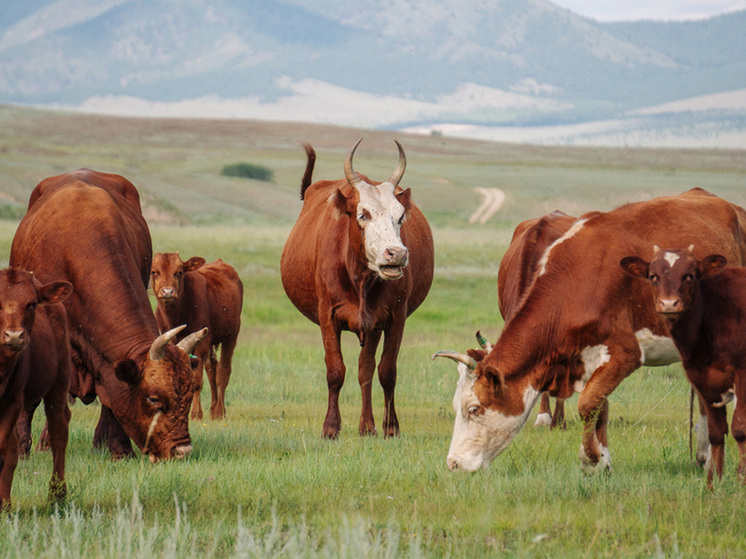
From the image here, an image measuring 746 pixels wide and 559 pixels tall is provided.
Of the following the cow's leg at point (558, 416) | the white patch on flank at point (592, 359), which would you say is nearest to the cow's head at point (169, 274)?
the cow's leg at point (558, 416)

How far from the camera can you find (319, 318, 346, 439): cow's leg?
8711mm

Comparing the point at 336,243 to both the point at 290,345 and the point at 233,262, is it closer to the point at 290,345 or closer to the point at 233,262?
the point at 290,345

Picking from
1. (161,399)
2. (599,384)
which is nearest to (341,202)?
(161,399)

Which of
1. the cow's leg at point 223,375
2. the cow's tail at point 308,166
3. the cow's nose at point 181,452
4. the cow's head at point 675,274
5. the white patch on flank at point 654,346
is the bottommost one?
the cow's leg at point 223,375

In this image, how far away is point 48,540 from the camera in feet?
15.9

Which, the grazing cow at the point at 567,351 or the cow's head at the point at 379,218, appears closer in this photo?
the grazing cow at the point at 567,351

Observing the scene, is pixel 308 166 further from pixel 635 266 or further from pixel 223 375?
pixel 635 266

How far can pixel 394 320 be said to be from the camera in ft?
30.1

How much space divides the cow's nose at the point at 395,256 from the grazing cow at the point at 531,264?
97 cm

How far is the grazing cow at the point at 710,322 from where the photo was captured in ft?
19.2

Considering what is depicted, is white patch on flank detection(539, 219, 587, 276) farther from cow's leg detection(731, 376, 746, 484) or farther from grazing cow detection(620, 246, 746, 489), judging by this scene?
cow's leg detection(731, 376, 746, 484)

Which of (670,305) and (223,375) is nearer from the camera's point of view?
(670,305)

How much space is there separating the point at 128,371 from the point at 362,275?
264 cm

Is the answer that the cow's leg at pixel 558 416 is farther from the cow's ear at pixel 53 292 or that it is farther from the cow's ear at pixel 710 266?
the cow's ear at pixel 53 292
